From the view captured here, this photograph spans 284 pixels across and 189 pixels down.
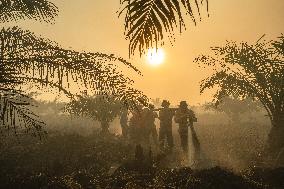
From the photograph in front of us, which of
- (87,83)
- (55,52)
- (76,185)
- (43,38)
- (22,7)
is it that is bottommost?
(76,185)

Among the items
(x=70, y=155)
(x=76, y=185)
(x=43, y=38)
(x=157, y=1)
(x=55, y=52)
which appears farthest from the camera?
(x=70, y=155)

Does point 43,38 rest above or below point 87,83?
above

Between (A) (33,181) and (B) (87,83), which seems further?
(A) (33,181)

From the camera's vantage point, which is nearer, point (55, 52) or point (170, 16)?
point (170, 16)

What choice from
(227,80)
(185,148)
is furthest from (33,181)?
(227,80)

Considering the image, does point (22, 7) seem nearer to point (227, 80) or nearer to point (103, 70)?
point (103, 70)

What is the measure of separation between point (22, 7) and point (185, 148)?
7441 mm

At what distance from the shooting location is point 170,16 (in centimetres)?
323

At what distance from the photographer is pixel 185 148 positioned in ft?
44.7

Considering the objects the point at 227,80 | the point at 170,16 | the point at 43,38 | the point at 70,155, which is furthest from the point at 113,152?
the point at 170,16

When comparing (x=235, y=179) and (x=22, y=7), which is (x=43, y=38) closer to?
(x=22, y=7)

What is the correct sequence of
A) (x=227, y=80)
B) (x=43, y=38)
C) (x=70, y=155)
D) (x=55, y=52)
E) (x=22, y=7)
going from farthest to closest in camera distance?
(x=227, y=80) → (x=70, y=155) → (x=22, y=7) → (x=43, y=38) → (x=55, y=52)

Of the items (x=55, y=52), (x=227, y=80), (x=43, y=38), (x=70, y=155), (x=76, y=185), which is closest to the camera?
(x=55, y=52)

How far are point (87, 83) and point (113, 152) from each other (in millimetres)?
6625
